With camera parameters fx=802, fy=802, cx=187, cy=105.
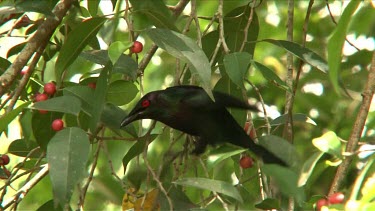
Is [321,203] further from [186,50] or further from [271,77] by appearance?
[186,50]

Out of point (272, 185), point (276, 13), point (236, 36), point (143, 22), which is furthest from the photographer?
point (276, 13)

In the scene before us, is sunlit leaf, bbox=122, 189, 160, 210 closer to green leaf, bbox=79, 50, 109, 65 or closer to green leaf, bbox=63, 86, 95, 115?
green leaf, bbox=63, 86, 95, 115

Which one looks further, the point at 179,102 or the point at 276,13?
the point at 276,13

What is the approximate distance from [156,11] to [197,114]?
439mm

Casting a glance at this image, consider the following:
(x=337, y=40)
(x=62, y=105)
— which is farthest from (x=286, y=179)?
(x=62, y=105)

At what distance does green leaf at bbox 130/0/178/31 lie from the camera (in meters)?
2.93

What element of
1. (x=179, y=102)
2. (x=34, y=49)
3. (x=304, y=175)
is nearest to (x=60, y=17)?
(x=34, y=49)

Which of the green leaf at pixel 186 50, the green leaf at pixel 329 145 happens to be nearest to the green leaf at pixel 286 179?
the green leaf at pixel 329 145

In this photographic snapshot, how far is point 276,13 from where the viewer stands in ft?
18.4

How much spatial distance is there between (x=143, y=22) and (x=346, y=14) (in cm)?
129

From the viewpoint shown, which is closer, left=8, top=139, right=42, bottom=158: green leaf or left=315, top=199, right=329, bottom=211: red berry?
left=315, top=199, right=329, bottom=211: red berry

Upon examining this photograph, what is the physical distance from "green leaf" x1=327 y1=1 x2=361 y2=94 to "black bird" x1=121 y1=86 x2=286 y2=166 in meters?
0.69

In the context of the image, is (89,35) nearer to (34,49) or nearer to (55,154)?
(34,49)

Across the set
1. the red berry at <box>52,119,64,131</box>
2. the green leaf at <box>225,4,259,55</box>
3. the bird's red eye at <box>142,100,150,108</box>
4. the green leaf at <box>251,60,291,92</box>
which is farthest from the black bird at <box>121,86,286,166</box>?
the green leaf at <box>225,4,259,55</box>
